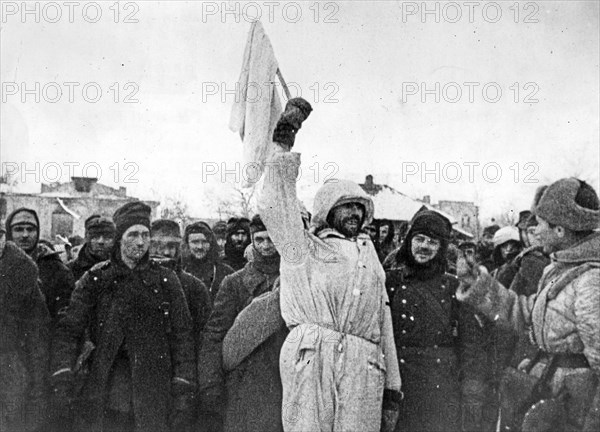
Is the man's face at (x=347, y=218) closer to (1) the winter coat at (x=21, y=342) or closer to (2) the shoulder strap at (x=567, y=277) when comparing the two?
(2) the shoulder strap at (x=567, y=277)

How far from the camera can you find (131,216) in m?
4.17

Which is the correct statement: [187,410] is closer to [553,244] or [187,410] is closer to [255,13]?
[553,244]

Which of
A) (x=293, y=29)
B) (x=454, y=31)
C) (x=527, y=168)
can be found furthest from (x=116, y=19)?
(x=527, y=168)

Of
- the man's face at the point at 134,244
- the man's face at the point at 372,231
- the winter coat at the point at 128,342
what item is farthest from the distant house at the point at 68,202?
the man's face at the point at 372,231

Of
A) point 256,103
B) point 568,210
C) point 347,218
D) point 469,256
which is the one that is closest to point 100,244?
point 256,103

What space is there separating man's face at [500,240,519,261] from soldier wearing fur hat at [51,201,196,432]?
297 cm

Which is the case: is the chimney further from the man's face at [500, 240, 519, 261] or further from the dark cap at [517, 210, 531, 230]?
the dark cap at [517, 210, 531, 230]

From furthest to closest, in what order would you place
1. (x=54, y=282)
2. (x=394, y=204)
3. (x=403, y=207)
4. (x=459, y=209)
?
(x=459, y=209), (x=403, y=207), (x=394, y=204), (x=54, y=282)

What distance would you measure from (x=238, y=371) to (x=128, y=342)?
73cm

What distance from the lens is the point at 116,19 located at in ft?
17.3

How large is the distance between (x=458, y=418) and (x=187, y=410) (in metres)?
1.71

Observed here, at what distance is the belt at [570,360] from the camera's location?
3.56 metres

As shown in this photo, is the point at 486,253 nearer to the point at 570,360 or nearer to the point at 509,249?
the point at 509,249

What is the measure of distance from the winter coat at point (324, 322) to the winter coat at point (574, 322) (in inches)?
38.9
